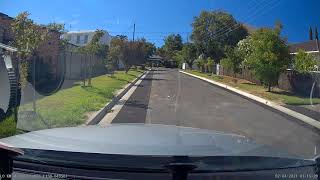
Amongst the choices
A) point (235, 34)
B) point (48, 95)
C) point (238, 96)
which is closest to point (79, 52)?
point (48, 95)

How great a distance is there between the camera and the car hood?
354 cm

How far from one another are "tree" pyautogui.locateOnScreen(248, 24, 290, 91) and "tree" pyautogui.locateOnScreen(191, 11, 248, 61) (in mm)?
15898

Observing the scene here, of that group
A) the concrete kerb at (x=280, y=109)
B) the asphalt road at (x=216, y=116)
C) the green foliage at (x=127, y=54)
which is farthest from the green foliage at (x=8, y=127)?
the green foliage at (x=127, y=54)

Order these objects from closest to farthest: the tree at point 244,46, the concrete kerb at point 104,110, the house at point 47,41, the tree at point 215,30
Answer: the tree at point 215,30 → the tree at point 244,46 → the concrete kerb at point 104,110 → the house at point 47,41

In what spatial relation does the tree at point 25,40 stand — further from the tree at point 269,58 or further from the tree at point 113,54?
the tree at point 113,54

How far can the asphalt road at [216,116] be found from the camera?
35.9 feet

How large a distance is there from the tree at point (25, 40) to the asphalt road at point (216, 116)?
2.75m

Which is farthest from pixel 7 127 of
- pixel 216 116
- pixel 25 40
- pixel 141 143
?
pixel 141 143

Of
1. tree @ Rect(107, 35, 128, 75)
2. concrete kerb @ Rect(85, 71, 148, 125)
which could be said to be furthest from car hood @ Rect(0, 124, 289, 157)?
tree @ Rect(107, 35, 128, 75)

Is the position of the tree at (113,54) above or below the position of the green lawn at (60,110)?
above

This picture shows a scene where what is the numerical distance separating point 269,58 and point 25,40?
16.3m

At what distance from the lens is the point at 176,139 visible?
13.7ft

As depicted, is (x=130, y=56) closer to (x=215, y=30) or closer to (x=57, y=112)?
(x=57, y=112)

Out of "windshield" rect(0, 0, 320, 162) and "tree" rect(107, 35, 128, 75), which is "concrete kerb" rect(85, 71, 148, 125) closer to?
"windshield" rect(0, 0, 320, 162)
